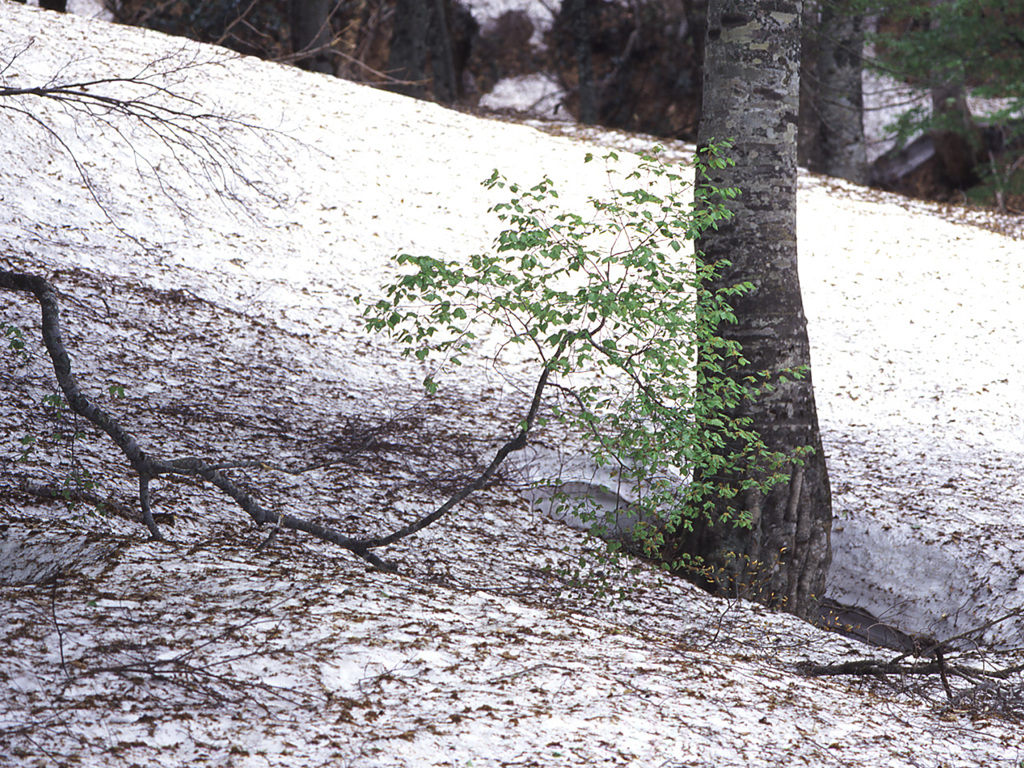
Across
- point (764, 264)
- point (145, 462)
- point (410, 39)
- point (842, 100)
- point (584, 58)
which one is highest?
point (584, 58)

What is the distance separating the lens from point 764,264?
4984 mm

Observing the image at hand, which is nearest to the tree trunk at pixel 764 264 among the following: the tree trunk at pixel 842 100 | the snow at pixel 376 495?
the snow at pixel 376 495

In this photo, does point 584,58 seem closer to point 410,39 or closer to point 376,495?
point 410,39

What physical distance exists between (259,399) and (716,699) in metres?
4.42

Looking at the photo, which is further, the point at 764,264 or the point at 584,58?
the point at 584,58

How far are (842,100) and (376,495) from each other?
13.9 metres

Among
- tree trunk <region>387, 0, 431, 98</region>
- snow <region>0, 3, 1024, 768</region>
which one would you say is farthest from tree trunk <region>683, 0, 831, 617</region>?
tree trunk <region>387, 0, 431, 98</region>

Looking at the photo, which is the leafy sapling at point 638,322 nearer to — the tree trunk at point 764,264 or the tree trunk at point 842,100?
the tree trunk at point 764,264

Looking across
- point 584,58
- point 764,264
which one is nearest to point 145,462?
point 764,264

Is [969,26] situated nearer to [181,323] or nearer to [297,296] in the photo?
[297,296]

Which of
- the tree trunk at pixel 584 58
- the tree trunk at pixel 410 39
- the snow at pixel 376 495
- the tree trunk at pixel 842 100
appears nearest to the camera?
the snow at pixel 376 495

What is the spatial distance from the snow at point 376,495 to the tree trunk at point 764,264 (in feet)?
1.28

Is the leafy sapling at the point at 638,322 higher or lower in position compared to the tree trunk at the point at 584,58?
lower

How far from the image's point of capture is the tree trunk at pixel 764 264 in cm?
494
